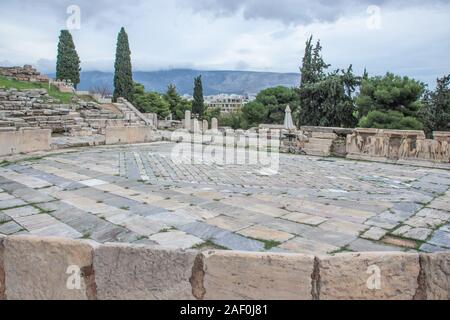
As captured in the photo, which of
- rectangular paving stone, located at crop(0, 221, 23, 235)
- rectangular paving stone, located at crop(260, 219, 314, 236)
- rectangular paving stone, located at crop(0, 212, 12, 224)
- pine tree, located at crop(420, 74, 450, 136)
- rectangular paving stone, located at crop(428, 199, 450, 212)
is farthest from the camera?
pine tree, located at crop(420, 74, 450, 136)

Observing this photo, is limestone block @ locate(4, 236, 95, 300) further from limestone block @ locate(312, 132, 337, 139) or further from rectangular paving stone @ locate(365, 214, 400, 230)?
limestone block @ locate(312, 132, 337, 139)

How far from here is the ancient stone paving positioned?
362 cm

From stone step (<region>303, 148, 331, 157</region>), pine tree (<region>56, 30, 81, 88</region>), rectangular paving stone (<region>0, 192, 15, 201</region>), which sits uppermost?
pine tree (<region>56, 30, 81, 88</region>)

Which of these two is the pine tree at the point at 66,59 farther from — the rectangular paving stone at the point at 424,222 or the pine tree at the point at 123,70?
the rectangular paving stone at the point at 424,222

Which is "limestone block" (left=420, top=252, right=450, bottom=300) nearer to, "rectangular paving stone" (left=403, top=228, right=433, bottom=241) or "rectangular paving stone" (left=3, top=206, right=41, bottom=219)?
"rectangular paving stone" (left=403, top=228, right=433, bottom=241)

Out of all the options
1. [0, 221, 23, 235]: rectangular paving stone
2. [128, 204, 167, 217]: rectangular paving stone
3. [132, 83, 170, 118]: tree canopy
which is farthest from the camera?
[132, 83, 170, 118]: tree canopy

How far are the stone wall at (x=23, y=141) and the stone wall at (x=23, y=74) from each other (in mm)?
21152

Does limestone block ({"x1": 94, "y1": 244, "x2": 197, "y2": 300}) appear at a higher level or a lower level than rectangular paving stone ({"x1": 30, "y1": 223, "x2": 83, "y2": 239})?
higher

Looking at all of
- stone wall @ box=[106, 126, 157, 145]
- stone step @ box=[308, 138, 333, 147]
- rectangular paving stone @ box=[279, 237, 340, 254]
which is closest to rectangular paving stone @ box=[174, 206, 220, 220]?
rectangular paving stone @ box=[279, 237, 340, 254]

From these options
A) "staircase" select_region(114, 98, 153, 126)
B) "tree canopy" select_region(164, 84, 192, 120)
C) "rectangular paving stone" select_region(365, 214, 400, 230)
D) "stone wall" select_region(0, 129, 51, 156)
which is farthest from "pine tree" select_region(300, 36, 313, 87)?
"rectangular paving stone" select_region(365, 214, 400, 230)

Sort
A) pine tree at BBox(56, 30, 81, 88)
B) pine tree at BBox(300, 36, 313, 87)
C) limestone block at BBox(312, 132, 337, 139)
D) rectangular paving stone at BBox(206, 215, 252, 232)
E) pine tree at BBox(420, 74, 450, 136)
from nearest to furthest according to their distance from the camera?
1. rectangular paving stone at BBox(206, 215, 252, 232)
2. limestone block at BBox(312, 132, 337, 139)
3. pine tree at BBox(420, 74, 450, 136)
4. pine tree at BBox(300, 36, 313, 87)
5. pine tree at BBox(56, 30, 81, 88)

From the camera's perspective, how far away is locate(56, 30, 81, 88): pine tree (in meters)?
33.7

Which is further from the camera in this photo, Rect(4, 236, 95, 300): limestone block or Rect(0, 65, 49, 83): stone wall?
Rect(0, 65, 49, 83): stone wall
